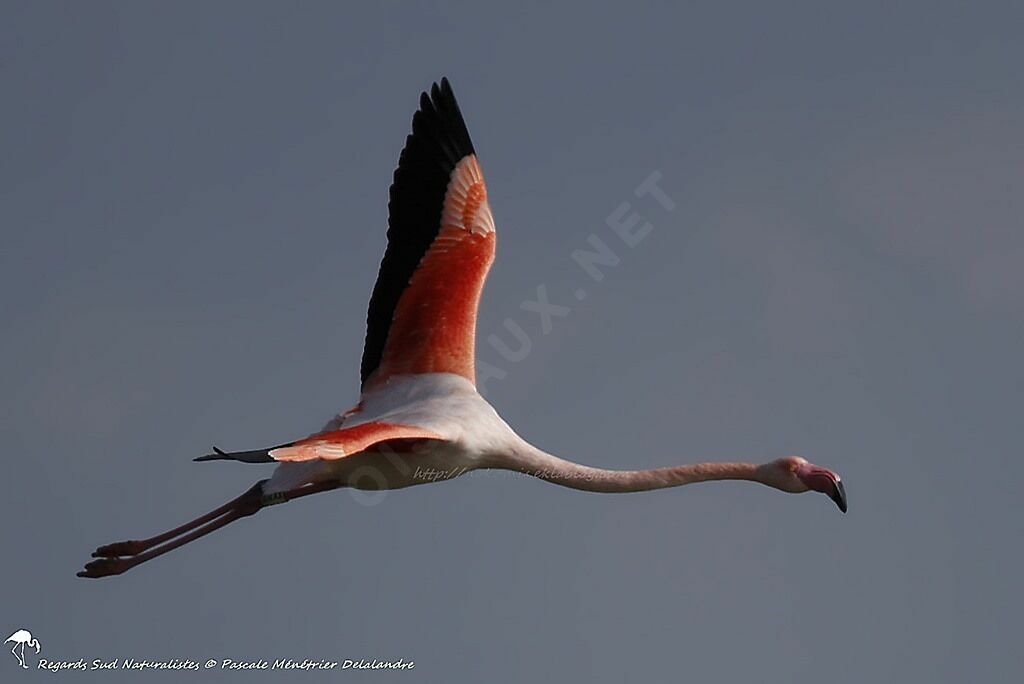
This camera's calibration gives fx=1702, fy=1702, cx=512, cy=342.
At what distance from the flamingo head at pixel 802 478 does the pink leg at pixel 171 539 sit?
15.2 feet

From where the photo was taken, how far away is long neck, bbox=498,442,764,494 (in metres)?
15.5

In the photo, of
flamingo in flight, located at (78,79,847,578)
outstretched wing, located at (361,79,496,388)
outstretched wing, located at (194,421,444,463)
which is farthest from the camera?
outstretched wing, located at (361,79,496,388)

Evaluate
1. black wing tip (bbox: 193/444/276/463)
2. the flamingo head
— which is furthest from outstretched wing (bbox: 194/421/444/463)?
the flamingo head

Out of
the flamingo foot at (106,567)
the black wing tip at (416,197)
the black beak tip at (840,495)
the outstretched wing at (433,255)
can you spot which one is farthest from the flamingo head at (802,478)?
the flamingo foot at (106,567)

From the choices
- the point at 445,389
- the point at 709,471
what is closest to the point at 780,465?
the point at 709,471

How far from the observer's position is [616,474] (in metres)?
15.5

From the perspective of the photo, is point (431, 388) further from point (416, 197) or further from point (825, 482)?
point (825, 482)

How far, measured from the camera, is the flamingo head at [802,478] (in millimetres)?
15281

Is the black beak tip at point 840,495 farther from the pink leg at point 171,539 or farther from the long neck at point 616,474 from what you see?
the pink leg at point 171,539

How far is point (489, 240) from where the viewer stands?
17.3 m

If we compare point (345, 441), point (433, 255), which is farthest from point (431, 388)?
point (345, 441)

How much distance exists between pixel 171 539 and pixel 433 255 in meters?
3.77

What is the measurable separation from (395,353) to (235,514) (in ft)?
7.10

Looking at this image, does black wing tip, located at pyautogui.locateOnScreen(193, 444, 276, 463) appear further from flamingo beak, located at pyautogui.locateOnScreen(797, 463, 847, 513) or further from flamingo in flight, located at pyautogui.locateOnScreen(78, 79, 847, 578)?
flamingo beak, located at pyautogui.locateOnScreen(797, 463, 847, 513)
